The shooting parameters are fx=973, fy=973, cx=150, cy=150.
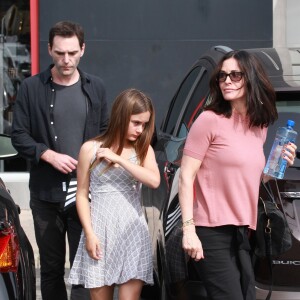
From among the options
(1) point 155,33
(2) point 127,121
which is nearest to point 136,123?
(2) point 127,121

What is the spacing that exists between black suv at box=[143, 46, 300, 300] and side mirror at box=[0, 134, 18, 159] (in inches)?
33.6

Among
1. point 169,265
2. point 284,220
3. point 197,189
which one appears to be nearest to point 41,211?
point 169,265

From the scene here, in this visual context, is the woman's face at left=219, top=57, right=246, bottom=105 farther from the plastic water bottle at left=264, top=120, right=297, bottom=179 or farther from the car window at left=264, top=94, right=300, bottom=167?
the car window at left=264, top=94, right=300, bottom=167

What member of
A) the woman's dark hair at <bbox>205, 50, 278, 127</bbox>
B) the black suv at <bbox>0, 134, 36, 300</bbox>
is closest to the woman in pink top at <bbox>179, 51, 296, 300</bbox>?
the woman's dark hair at <bbox>205, 50, 278, 127</bbox>

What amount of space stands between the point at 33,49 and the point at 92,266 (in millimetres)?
6142

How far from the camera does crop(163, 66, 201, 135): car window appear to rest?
600 centimetres

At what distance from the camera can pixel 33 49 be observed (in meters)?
10.6

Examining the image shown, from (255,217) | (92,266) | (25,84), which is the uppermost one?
(25,84)

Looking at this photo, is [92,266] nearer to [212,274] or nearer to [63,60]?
[212,274]

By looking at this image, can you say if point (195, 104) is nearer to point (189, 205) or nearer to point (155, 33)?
point (189, 205)

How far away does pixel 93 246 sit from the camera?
15.4 feet

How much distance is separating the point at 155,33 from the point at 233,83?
20.4 ft

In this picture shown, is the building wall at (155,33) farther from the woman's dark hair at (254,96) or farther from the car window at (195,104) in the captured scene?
the woman's dark hair at (254,96)

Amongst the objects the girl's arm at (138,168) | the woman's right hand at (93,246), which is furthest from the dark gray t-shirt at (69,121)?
the woman's right hand at (93,246)
